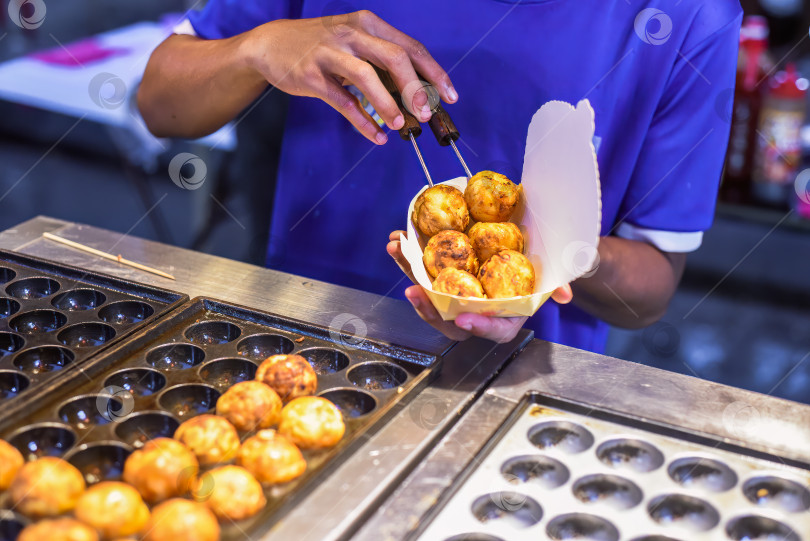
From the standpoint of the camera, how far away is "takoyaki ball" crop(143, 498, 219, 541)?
3.07 feet

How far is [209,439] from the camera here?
1.10 m

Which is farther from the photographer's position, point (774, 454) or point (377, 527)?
point (774, 454)

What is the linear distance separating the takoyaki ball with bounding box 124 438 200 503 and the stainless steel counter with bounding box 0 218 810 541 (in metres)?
0.16

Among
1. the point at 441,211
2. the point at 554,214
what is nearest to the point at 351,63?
the point at 441,211

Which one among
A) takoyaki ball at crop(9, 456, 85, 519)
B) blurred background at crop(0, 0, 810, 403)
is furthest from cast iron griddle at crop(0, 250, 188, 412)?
blurred background at crop(0, 0, 810, 403)

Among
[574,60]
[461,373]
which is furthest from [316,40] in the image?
[461,373]

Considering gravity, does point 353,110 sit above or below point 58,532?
above

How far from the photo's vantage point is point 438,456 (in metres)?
1.12

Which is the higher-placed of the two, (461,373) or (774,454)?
(774,454)

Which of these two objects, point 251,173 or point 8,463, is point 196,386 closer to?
point 8,463

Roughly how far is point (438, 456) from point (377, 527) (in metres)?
0.17

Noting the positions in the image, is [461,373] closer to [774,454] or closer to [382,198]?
[774,454]

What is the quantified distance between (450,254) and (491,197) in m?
0.15

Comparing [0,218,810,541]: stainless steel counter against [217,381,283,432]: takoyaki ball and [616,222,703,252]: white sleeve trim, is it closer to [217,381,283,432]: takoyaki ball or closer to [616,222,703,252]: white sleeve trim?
[217,381,283,432]: takoyaki ball
